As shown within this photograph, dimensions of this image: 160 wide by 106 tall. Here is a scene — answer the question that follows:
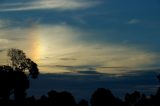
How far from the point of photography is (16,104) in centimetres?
15525

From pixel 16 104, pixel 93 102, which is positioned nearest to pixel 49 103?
pixel 16 104

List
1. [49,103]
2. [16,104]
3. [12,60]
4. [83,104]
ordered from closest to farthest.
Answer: [16,104]
[49,103]
[12,60]
[83,104]

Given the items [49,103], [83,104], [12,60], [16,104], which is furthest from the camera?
[83,104]

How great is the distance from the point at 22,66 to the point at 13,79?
14.5ft

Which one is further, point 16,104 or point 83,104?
point 83,104

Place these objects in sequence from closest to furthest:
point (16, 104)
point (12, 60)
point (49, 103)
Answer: point (16, 104), point (49, 103), point (12, 60)

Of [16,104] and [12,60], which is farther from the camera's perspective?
[12,60]

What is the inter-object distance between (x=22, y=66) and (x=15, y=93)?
8.05 meters

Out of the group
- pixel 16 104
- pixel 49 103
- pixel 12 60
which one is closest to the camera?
pixel 16 104

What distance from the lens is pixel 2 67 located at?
7564 inches

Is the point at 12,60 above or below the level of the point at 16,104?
above

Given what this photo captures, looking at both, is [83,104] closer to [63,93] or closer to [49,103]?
[63,93]

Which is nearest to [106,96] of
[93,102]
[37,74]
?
[93,102]

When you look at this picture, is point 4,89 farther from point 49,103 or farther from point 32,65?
point 49,103
